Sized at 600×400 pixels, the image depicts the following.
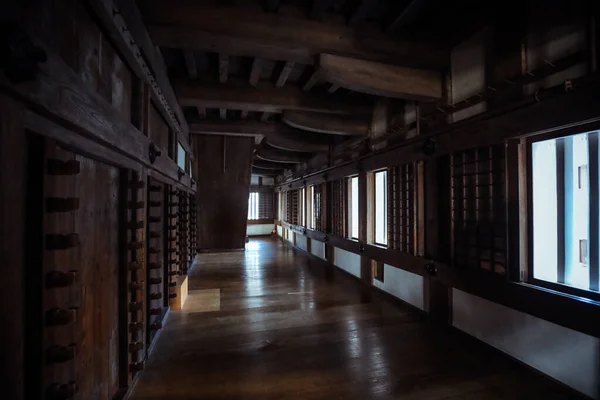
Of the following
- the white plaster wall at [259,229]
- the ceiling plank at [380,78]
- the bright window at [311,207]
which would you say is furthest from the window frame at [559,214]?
the white plaster wall at [259,229]

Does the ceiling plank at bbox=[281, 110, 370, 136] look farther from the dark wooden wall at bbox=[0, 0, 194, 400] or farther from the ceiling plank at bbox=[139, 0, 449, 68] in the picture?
the dark wooden wall at bbox=[0, 0, 194, 400]

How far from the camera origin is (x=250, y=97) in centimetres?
336

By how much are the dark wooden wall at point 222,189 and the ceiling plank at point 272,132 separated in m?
0.66

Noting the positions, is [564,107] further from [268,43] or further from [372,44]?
[268,43]

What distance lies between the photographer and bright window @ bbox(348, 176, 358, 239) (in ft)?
15.7

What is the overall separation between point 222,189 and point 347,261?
299cm

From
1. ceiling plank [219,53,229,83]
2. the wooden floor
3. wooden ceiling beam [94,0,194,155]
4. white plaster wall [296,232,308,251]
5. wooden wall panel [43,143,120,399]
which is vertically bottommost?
the wooden floor

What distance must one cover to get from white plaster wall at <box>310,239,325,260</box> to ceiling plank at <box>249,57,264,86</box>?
3899 mm

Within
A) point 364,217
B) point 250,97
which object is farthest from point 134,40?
point 364,217

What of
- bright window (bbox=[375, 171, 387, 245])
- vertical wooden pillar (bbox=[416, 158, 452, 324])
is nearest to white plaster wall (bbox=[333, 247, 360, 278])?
bright window (bbox=[375, 171, 387, 245])

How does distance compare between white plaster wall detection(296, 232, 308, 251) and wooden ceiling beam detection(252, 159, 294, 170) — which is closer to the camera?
white plaster wall detection(296, 232, 308, 251)

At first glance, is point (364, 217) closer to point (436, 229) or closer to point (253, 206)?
point (436, 229)

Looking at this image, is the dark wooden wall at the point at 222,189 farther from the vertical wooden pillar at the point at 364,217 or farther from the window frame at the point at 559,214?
the window frame at the point at 559,214

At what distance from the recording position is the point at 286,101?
11.4 feet
